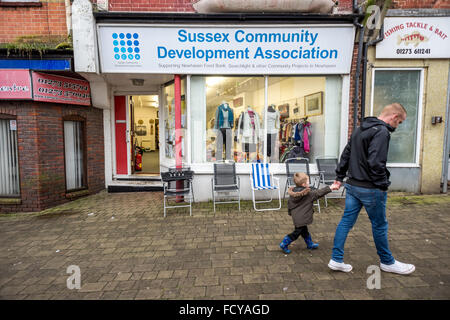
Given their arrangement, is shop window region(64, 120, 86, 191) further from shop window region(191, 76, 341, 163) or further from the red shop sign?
shop window region(191, 76, 341, 163)

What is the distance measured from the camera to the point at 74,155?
7129mm

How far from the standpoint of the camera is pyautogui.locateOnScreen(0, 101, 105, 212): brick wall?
6043 millimetres

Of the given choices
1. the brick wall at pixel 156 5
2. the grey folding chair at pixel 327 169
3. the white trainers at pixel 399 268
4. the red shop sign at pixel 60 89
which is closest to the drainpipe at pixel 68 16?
the brick wall at pixel 156 5

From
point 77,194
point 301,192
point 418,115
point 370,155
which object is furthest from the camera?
point 77,194

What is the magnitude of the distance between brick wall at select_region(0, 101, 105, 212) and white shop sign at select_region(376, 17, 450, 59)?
8081 millimetres

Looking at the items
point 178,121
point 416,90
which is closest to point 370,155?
point 178,121

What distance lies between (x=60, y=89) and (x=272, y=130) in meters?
5.37

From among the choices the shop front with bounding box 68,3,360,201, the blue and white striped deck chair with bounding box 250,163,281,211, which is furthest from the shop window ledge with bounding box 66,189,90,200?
the blue and white striped deck chair with bounding box 250,163,281,211

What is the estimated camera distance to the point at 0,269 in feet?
11.7

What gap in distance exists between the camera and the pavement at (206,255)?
2.99 meters

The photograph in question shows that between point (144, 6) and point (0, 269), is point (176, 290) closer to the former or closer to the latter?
point (0, 269)

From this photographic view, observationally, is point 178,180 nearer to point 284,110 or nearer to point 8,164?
point 284,110
